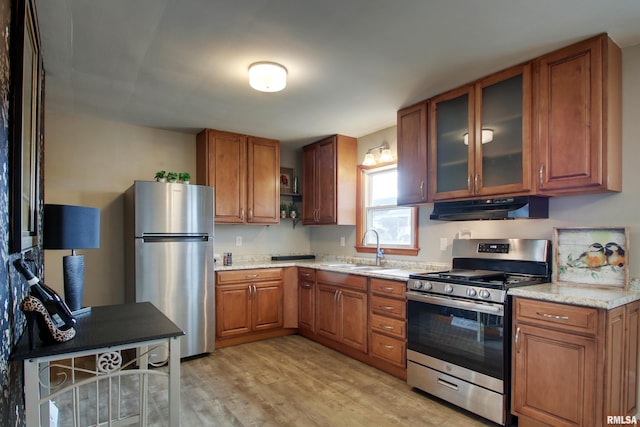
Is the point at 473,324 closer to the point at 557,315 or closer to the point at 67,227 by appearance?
the point at 557,315

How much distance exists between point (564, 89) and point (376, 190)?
2.28m

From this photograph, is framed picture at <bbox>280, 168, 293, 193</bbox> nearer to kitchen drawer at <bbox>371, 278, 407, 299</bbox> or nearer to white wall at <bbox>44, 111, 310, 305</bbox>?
white wall at <bbox>44, 111, 310, 305</bbox>

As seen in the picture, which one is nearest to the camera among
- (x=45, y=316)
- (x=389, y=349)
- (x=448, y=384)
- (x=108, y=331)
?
(x=45, y=316)

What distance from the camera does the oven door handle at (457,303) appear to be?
231 centimetres

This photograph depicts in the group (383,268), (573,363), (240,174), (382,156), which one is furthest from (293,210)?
(573,363)

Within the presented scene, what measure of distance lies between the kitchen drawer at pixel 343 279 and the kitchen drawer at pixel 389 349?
0.45 metres

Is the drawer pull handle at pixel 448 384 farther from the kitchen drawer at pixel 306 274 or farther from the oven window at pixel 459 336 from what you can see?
the kitchen drawer at pixel 306 274

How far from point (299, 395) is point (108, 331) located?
1.60 meters

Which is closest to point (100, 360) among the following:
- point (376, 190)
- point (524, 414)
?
point (524, 414)

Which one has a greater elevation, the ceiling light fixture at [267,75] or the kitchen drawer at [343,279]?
the ceiling light fixture at [267,75]

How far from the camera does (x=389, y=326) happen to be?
3.13 metres

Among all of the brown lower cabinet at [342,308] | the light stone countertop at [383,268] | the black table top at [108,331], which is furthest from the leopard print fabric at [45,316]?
the brown lower cabinet at [342,308]

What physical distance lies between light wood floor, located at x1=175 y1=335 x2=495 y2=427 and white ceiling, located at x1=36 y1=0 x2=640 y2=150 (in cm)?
237

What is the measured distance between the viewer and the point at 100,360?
71.5 inches
